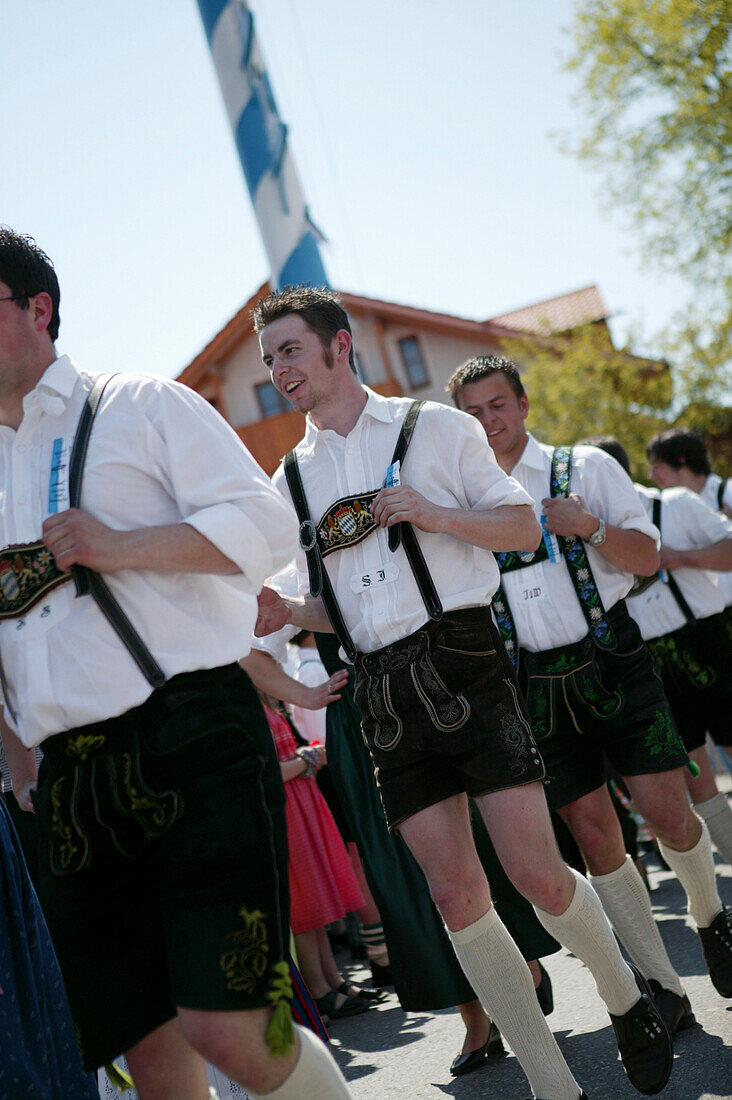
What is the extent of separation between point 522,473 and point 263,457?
78.6ft

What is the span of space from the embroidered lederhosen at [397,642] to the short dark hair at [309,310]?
38 cm

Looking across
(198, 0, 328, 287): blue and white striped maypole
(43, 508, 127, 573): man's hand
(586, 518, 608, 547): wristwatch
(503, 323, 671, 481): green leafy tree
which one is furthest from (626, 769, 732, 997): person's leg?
(503, 323, 671, 481): green leafy tree

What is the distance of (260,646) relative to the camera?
377 cm

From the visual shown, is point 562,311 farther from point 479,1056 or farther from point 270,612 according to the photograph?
point 270,612

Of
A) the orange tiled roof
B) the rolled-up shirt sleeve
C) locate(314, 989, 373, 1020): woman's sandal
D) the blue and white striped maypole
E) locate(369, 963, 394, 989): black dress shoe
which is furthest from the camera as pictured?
the orange tiled roof

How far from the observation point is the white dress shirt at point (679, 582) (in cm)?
550

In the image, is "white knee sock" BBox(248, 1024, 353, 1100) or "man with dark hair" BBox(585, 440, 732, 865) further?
"man with dark hair" BBox(585, 440, 732, 865)

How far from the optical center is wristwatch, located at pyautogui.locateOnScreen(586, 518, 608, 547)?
151 inches

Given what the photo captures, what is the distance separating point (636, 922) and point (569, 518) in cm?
134

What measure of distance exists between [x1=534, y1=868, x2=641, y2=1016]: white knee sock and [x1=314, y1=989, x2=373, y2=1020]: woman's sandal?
98.0 inches

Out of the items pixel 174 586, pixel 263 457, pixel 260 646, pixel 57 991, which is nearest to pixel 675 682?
pixel 260 646

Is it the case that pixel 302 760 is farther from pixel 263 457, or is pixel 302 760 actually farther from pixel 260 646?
pixel 263 457

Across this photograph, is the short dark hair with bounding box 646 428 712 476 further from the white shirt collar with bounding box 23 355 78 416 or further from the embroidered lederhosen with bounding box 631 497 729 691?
the white shirt collar with bounding box 23 355 78 416

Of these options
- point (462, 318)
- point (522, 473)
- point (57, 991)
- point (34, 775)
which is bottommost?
point (57, 991)
